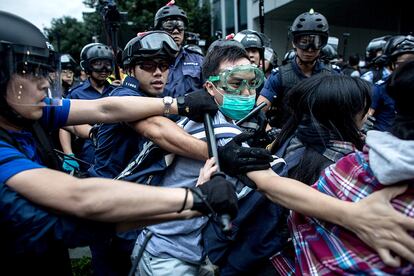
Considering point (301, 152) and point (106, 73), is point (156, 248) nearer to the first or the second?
point (301, 152)

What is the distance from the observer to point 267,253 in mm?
1973

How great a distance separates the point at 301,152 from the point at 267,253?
565 mm

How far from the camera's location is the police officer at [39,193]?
1.47 meters

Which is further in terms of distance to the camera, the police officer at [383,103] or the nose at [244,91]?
the police officer at [383,103]

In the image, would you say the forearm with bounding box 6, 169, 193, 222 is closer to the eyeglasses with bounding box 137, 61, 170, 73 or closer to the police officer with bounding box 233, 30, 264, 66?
the eyeglasses with bounding box 137, 61, 170, 73

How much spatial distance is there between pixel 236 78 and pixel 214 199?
3.46 ft

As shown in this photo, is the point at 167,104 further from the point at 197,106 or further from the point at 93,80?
the point at 93,80

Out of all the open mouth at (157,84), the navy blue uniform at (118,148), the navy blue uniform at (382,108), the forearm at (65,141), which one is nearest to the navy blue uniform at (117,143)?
the navy blue uniform at (118,148)

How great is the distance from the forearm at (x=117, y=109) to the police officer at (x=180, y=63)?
4.35 ft

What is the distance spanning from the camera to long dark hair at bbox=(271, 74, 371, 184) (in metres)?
2.01

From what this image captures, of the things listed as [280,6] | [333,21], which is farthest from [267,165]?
[333,21]

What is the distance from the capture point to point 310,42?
15.1ft

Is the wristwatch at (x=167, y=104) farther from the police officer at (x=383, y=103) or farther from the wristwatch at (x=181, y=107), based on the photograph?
the police officer at (x=383, y=103)

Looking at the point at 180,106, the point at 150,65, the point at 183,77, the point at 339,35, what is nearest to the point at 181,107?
the point at 180,106
